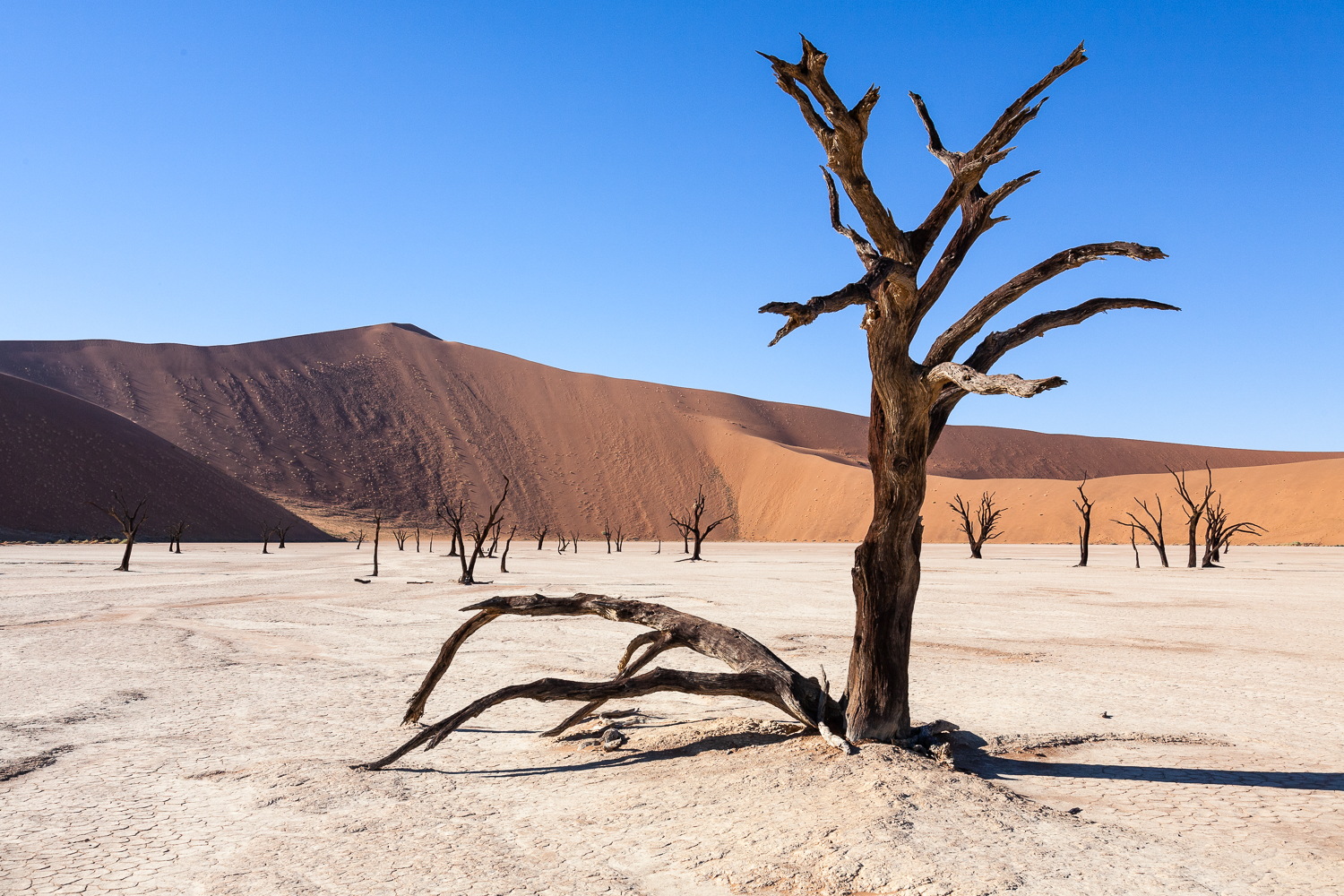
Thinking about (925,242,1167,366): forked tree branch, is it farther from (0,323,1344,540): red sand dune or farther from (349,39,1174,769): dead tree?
(0,323,1344,540): red sand dune

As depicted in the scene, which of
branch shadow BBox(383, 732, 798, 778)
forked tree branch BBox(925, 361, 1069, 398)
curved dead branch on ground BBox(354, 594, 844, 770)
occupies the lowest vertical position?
branch shadow BBox(383, 732, 798, 778)

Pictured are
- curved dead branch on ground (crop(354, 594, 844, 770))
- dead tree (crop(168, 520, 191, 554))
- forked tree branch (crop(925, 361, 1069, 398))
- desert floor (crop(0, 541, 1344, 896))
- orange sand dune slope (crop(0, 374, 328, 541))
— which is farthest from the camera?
orange sand dune slope (crop(0, 374, 328, 541))

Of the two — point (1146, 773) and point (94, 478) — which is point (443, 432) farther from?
point (1146, 773)

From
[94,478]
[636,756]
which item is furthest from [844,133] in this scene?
[94,478]

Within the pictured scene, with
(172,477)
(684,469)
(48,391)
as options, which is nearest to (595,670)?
(172,477)

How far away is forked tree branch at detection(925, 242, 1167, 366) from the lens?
5.05m

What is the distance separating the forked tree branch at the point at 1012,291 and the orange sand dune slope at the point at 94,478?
64232 millimetres

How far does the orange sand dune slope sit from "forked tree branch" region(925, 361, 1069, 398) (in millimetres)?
64820

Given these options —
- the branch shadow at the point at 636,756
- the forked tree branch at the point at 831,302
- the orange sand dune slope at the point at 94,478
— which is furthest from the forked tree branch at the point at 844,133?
the orange sand dune slope at the point at 94,478

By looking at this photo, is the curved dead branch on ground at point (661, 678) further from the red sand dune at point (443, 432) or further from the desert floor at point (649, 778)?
the red sand dune at point (443, 432)

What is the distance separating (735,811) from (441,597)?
614 inches

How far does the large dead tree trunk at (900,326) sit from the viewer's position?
198 inches

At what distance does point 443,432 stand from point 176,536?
5239 centimetres

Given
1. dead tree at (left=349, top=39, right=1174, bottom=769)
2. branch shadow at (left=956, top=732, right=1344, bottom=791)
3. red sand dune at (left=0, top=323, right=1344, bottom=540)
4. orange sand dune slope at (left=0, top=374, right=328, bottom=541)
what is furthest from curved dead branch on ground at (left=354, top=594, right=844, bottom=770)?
red sand dune at (left=0, top=323, right=1344, bottom=540)
